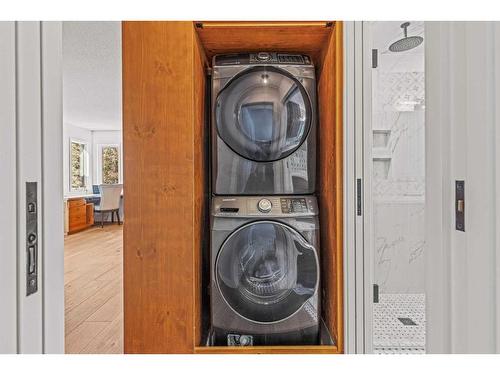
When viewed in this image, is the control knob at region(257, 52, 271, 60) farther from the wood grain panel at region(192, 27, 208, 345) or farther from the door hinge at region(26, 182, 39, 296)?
the door hinge at region(26, 182, 39, 296)

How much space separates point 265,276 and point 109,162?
7936 millimetres

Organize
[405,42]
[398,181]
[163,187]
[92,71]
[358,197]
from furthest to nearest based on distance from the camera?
[92,71]
[398,181]
[405,42]
[163,187]
[358,197]

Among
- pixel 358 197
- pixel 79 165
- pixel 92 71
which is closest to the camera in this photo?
pixel 358 197

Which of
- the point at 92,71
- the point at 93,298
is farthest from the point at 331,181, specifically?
the point at 92,71

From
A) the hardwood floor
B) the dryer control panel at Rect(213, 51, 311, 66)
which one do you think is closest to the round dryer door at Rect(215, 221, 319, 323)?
the hardwood floor

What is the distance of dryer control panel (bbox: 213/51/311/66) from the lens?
194 centimetres

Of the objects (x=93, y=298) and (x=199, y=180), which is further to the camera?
(x=93, y=298)

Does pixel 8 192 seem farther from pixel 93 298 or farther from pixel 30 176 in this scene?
pixel 93 298

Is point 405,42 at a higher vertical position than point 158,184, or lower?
higher

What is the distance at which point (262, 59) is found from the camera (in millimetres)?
1943

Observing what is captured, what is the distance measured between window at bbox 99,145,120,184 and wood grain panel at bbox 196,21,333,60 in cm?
745

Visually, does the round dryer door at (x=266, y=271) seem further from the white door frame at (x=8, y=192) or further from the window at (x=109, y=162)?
the window at (x=109, y=162)

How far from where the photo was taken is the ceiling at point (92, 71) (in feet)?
10.4

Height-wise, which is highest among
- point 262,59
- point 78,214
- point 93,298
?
point 262,59
